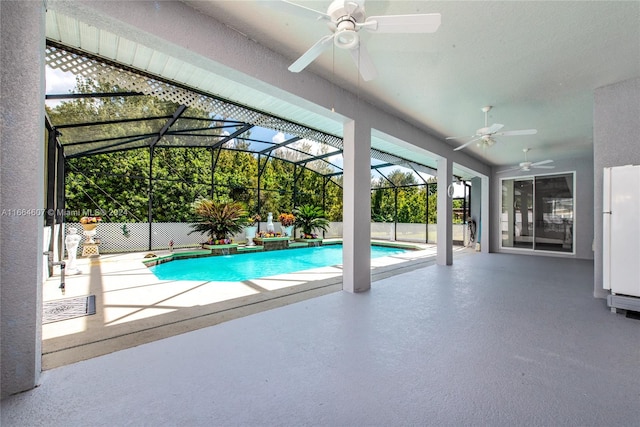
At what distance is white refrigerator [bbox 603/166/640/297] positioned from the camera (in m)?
3.24

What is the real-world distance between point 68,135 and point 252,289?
5459 millimetres

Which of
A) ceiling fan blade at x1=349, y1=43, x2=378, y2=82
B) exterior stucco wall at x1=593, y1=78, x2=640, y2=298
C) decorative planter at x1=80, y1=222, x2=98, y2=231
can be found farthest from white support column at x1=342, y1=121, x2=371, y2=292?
decorative planter at x1=80, y1=222, x2=98, y2=231

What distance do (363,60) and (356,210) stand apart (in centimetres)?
217

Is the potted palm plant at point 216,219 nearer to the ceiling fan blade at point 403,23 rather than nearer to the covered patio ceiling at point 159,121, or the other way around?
the covered patio ceiling at point 159,121

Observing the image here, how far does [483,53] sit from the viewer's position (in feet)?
10.1

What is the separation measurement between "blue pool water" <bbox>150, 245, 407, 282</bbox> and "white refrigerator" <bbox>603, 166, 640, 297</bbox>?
5057mm

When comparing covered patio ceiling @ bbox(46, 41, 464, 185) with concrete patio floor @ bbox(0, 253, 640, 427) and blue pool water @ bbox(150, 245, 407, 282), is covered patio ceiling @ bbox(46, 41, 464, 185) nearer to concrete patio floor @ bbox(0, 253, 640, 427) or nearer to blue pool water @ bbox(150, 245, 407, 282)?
concrete patio floor @ bbox(0, 253, 640, 427)

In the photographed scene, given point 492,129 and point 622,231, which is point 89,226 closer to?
point 492,129

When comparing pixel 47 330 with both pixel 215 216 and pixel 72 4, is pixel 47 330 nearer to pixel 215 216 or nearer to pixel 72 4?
pixel 72 4

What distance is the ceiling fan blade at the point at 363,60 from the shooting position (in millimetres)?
2311

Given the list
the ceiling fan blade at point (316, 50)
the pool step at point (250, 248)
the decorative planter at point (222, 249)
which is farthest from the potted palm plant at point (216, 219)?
the ceiling fan blade at point (316, 50)

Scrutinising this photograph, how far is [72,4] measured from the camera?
2.04 m

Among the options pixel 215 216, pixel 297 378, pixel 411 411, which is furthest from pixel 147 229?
pixel 411 411

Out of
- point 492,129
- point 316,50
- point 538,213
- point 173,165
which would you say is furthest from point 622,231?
point 173,165
